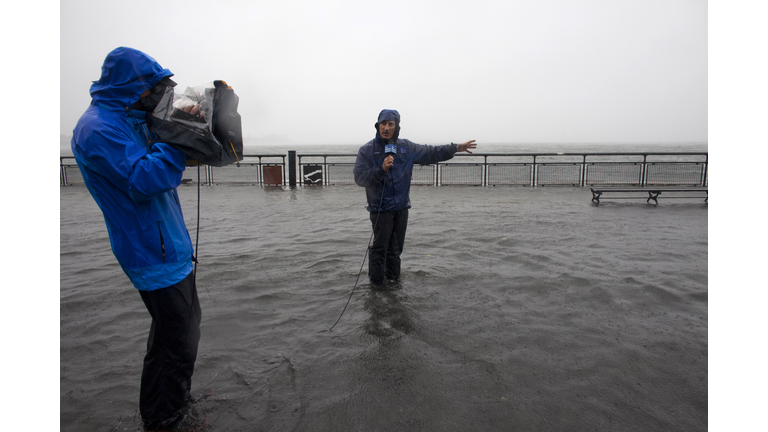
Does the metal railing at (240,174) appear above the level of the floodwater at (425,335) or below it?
above

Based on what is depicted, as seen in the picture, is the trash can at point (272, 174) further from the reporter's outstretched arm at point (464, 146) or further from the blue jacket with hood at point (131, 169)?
the blue jacket with hood at point (131, 169)

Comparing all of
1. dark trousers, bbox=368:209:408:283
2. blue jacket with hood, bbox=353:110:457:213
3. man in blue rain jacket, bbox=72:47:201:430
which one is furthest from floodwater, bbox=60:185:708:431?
blue jacket with hood, bbox=353:110:457:213

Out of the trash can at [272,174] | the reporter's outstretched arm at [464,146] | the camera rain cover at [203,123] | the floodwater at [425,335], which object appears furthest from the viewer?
the trash can at [272,174]

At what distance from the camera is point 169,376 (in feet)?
7.62

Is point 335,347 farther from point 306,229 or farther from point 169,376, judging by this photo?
point 306,229

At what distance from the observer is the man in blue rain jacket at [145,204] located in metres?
1.94

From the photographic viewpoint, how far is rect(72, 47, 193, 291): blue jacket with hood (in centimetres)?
193

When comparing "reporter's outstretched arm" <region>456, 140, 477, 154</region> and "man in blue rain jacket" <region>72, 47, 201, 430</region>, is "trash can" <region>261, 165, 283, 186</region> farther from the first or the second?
"man in blue rain jacket" <region>72, 47, 201, 430</region>

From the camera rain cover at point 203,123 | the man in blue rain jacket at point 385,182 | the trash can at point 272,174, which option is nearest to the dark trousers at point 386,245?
the man in blue rain jacket at point 385,182

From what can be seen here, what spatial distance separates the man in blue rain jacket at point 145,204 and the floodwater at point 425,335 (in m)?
0.45

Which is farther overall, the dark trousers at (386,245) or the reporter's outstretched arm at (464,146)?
the reporter's outstretched arm at (464,146)

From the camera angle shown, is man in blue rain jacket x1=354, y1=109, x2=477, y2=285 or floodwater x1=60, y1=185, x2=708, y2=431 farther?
man in blue rain jacket x1=354, y1=109, x2=477, y2=285

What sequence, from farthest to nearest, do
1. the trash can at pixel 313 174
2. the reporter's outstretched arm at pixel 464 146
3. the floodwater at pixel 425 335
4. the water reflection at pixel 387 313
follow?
the trash can at pixel 313 174
the reporter's outstretched arm at pixel 464 146
the water reflection at pixel 387 313
the floodwater at pixel 425 335

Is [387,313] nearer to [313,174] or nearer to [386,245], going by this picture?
[386,245]
